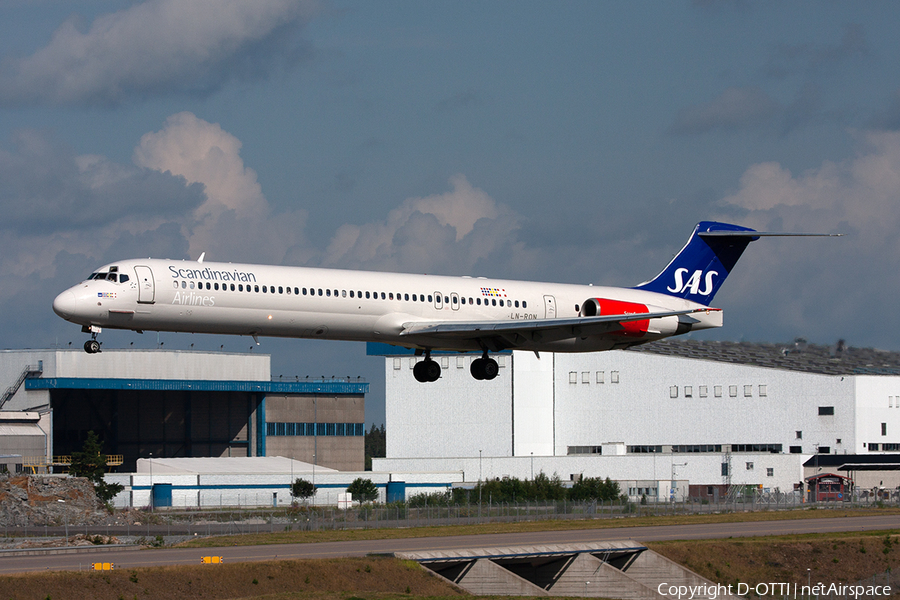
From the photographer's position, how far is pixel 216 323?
39156 millimetres

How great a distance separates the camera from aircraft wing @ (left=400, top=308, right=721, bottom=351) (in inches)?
1677

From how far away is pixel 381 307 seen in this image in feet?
137

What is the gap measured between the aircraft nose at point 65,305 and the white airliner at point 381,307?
32 mm

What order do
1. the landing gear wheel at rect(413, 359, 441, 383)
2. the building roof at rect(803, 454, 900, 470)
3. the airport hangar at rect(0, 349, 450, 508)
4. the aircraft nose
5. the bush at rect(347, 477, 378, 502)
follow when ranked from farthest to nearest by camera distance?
the airport hangar at rect(0, 349, 450, 508) → the building roof at rect(803, 454, 900, 470) → the bush at rect(347, 477, 378, 502) → the landing gear wheel at rect(413, 359, 441, 383) → the aircraft nose

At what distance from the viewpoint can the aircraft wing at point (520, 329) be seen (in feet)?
140

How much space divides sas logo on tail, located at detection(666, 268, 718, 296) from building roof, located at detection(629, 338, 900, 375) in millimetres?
33663

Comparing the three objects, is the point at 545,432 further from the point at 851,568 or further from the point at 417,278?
the point at 417,278

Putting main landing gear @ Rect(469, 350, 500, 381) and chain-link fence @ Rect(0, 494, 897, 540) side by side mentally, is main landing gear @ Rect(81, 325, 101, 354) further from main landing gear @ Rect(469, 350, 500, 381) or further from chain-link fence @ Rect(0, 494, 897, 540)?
chain-link fence @ Rect(0, 494, 897, 540)

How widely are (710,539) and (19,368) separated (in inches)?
3026

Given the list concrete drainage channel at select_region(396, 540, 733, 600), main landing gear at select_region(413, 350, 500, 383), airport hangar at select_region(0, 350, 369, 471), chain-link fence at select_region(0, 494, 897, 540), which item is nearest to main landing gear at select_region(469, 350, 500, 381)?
main landing gear at select_region(413, 350, 500, 383)

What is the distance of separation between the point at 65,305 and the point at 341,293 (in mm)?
9170

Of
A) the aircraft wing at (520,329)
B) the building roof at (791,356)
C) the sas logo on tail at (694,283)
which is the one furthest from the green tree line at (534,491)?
the aircraft wing at (520,329)

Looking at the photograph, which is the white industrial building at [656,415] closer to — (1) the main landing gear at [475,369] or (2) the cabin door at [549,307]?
(2) the cabin door at [549,307]

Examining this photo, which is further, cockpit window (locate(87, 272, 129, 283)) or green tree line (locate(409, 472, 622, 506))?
green tree line (locate(409, 472, 622, 506))
